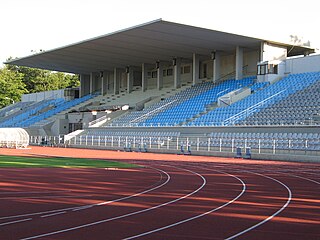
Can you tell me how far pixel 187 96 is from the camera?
45.5 meters

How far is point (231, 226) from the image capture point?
7.99 meters

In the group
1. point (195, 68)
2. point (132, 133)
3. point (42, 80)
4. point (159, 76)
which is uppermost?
point (42, 80)

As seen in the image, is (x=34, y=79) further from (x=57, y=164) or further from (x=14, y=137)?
(x=57, y=164)

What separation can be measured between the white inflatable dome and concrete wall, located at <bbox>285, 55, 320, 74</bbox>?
2215 cm

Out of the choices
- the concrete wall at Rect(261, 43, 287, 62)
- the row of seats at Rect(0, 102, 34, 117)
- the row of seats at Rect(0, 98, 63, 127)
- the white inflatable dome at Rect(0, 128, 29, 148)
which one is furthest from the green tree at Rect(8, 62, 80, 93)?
the concrete wall at Rect(261, 43, 287, 62)

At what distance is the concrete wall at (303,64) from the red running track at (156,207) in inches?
941

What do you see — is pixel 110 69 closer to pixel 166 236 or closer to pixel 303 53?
pixel 303 53

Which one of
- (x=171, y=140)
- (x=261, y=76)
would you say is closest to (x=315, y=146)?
(x=171, y=140)

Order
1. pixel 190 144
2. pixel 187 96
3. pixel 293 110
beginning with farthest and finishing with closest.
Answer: pixel 187 96 < pixel 190 144 < pixel 293 110

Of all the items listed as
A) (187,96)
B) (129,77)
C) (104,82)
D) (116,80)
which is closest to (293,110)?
(187,96)

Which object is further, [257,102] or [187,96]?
[187,96]

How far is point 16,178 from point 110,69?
45183 millimetres

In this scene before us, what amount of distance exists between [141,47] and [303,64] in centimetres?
1418

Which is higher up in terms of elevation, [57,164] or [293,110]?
[293,110]
